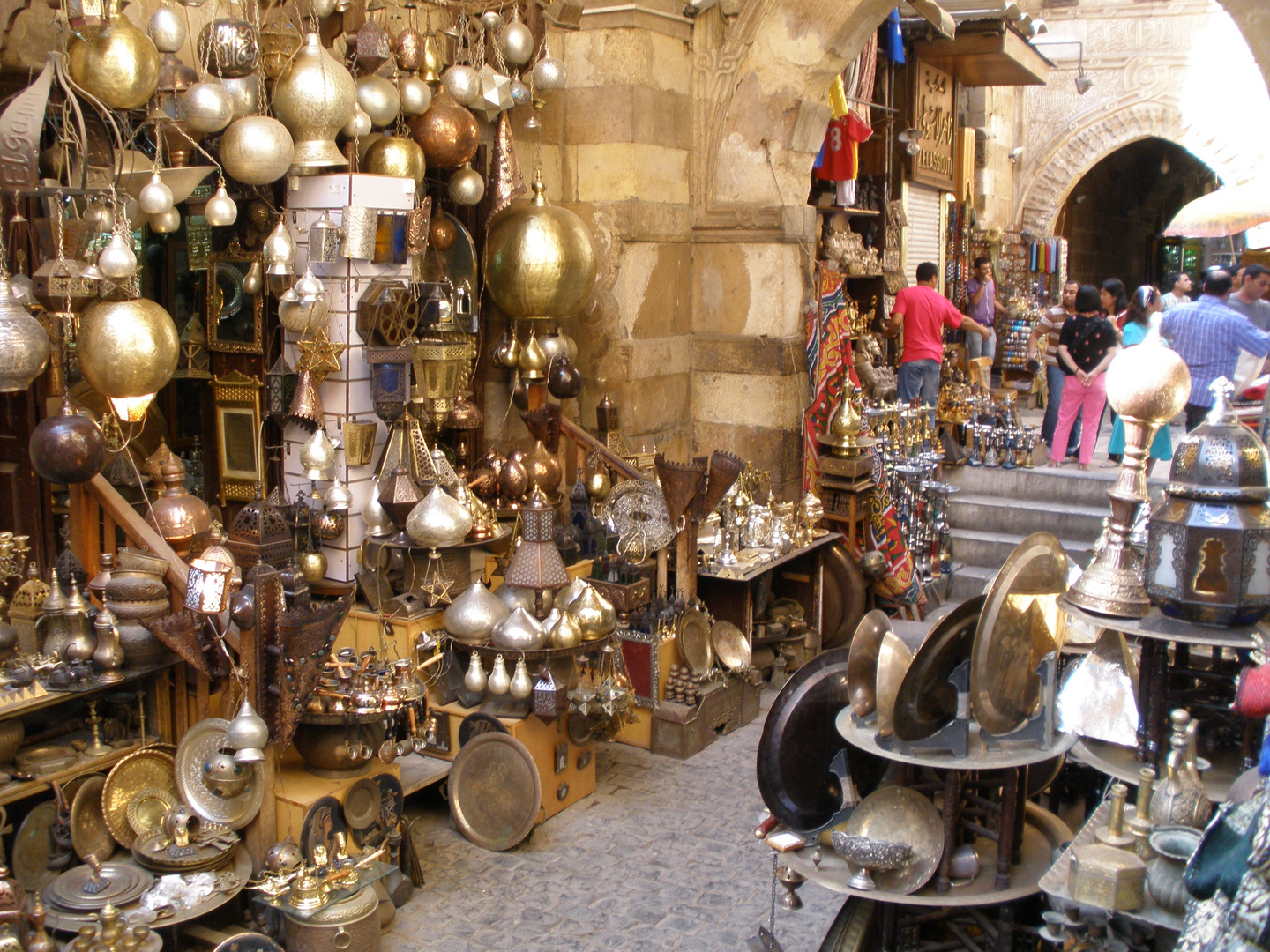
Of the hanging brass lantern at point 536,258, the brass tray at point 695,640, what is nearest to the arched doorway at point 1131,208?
the hanging brass lantern at point 536,258

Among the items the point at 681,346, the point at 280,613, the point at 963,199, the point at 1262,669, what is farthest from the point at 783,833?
the point at 963,199

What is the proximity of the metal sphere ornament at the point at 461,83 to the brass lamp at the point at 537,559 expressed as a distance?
2.06 meters

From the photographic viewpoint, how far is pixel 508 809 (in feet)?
15.2

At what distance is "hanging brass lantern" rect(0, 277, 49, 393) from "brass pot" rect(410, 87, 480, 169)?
2.37 metres

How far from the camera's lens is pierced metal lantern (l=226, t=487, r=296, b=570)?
4570mm

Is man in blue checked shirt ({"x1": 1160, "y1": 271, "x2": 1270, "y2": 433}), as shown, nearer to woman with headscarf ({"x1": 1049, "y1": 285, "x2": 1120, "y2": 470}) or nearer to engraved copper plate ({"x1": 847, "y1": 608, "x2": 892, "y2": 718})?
woman with headscarf ({"x1": 1049, "y1": 285, "x2": 1120, "y2": 470})

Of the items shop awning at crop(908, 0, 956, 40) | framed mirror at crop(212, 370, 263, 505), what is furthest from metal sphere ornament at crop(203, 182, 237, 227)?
shop awning at crop(908, 0, 956, 40)

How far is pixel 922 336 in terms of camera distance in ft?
28.9

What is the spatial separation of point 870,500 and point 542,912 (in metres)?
3.83

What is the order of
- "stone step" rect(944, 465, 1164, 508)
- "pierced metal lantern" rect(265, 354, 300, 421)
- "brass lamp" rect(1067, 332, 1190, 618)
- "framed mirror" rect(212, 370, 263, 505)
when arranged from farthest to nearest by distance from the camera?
"stone step" rect(944, 465, 1164, 508)
"framed mirror" rect(212, 370, 263, 505)
"pierced metal lantern" rect(265, 354, 300, 421)
"brass lamp" rect(1067, 332, 1190, 618)

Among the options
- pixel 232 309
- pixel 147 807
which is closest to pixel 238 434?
pixel 232 309

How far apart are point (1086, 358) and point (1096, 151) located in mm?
8494

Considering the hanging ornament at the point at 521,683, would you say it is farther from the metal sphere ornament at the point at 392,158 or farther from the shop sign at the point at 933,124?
the shop sign at the point at 933,124

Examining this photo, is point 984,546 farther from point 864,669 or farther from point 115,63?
point 115,63
